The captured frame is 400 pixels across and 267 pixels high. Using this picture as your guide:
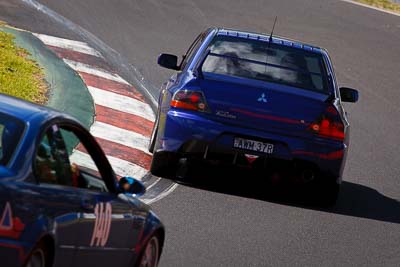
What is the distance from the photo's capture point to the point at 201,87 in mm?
12766

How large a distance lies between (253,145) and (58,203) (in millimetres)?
5857

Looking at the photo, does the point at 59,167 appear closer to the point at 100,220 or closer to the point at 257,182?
the point at 100,220

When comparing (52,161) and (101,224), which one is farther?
(101,224)

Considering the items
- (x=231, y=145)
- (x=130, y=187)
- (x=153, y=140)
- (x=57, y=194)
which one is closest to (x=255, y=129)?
(x=231, y=145)

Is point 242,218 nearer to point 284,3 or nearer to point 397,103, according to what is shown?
point 397,103

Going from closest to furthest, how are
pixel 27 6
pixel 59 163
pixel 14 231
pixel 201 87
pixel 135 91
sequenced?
pixel 14 231, pixel 59 163, pixel 201 87, pixel 135 91, pixel 27 6

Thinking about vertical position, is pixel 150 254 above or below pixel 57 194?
below

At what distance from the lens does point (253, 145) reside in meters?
12.7

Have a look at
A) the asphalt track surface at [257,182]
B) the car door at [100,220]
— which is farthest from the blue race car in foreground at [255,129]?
the car door at [100,220]

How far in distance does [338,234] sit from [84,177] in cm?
478

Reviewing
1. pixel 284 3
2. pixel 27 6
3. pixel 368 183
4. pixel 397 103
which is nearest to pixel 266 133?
pixel 368 183

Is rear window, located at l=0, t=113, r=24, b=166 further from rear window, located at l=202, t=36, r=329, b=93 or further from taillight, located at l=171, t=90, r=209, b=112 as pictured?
rear window, located at l=202, t=36, r=329, b=93

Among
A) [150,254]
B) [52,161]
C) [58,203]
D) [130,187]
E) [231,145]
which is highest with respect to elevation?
[52,161]

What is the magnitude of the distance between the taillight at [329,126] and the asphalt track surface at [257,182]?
0.79 meters
